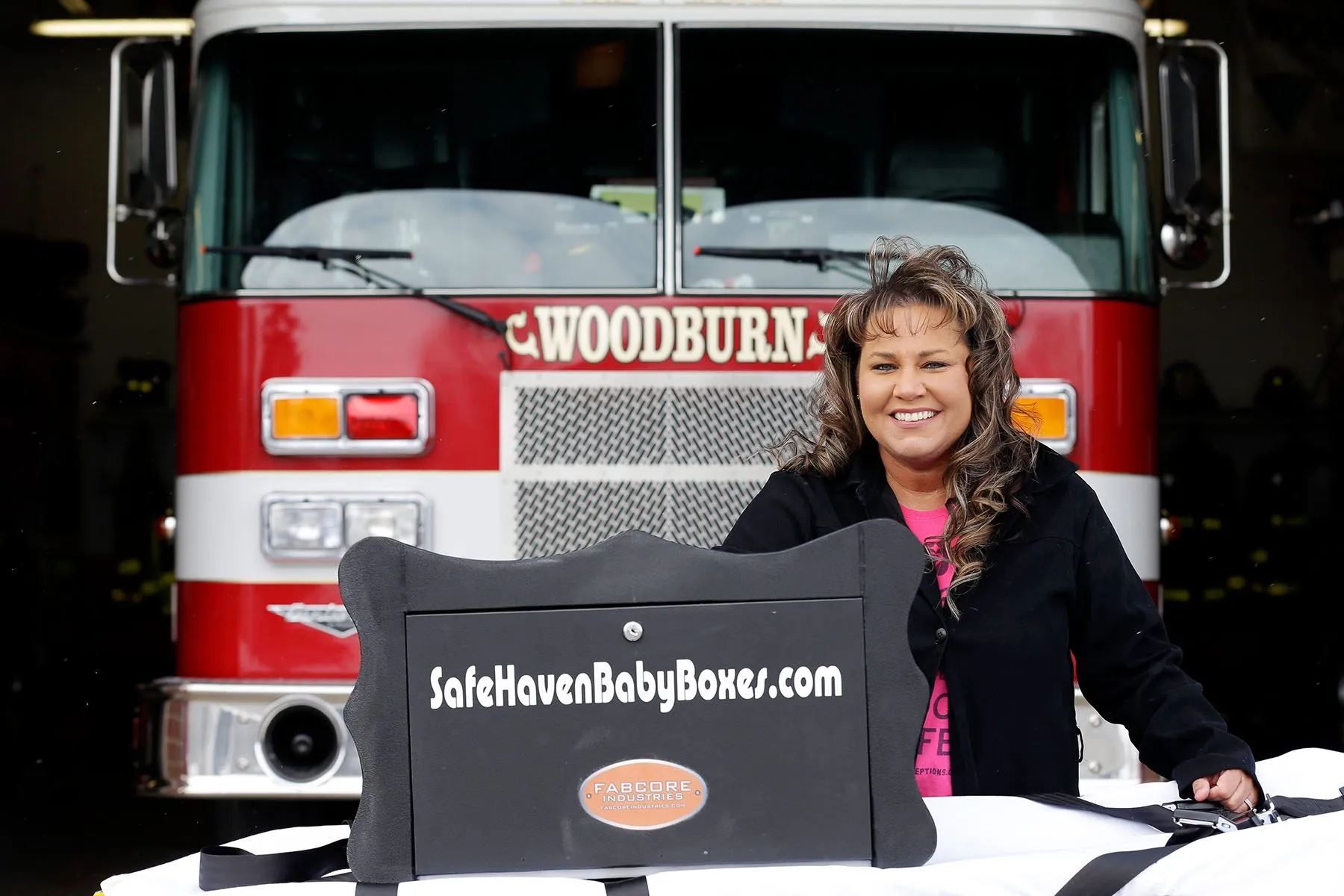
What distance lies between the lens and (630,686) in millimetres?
1778

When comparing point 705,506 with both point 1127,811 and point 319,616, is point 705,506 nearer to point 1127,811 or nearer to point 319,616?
point 319,616

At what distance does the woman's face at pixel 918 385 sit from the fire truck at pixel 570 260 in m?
1.64

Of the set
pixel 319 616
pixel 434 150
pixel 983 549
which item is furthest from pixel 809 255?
pixel 983 549

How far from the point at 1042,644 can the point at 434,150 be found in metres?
2.52

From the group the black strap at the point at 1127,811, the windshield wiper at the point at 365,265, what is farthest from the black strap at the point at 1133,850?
the windshield wiper at the point at 365,265

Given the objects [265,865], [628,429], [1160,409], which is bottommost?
[265,865]

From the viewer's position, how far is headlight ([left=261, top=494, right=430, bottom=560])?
13.2 feet

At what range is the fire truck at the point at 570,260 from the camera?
159 inches

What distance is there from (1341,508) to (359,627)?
9322 millimetres

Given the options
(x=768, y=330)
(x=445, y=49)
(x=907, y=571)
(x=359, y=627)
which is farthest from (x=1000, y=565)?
(x=445, y=49)

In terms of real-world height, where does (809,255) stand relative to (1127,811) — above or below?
above

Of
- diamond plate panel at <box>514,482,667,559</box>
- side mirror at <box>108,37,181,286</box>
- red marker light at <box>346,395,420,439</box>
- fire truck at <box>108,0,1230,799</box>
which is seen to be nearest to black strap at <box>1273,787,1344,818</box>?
fire truck at <box>108,0,1230,799</box>

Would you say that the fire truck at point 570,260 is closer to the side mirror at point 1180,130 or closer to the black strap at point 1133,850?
the side mirror at point 1180,130

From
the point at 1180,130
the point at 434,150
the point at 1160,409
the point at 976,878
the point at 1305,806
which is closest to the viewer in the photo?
the point at 976,878
